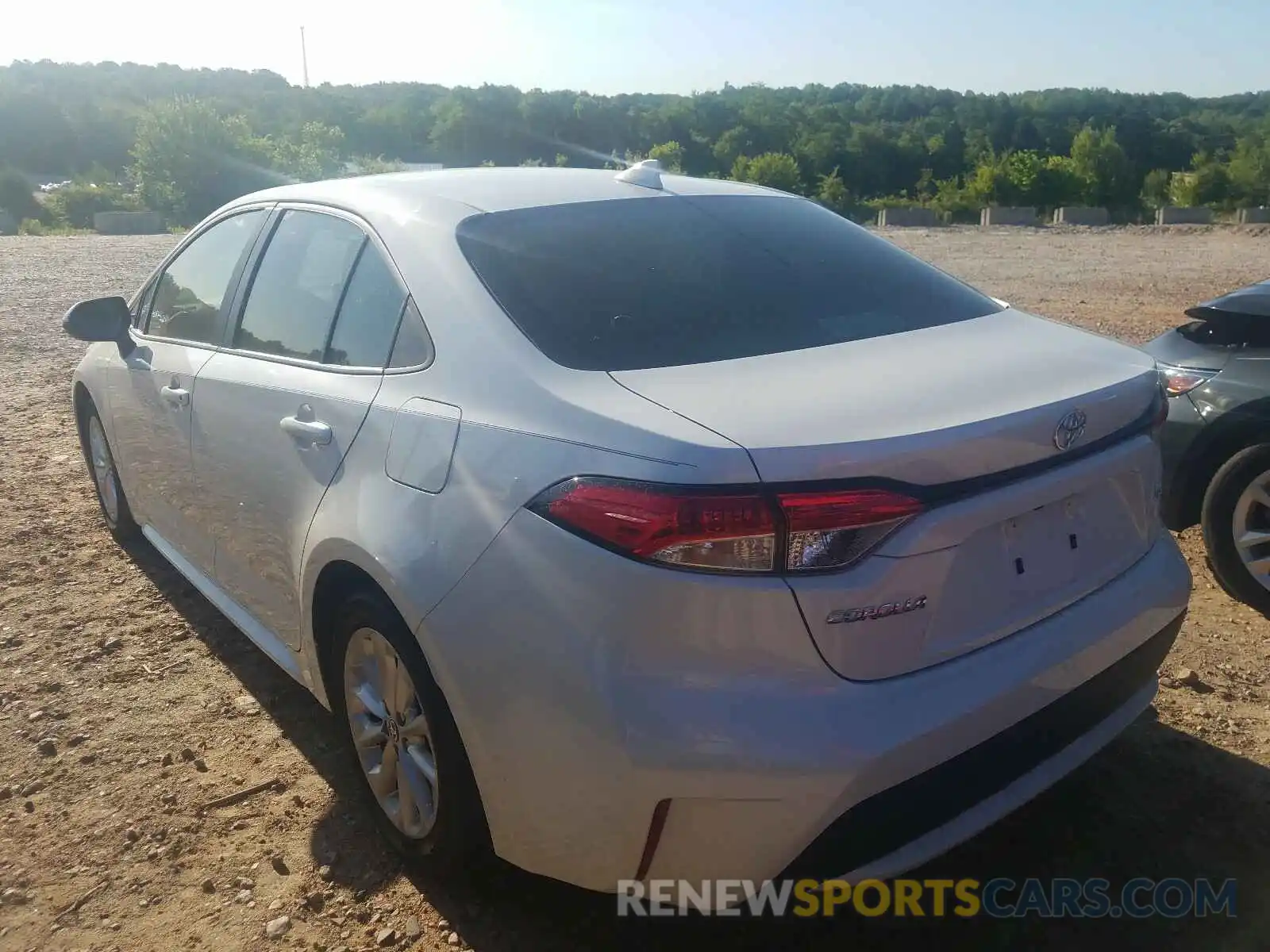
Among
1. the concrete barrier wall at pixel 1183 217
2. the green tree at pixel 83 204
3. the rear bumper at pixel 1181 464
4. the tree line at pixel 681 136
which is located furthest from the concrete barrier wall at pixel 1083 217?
the green tree at pixel 83 204

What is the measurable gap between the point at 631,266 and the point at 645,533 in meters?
0.97

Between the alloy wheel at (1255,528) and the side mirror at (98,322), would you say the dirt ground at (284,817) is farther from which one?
the side mirror at (98,322)

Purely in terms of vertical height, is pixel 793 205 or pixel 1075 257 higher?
pixel 793 205

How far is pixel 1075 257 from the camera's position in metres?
20.2

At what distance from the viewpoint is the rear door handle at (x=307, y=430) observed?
8.63ft

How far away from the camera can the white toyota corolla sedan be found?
1856 millimetres

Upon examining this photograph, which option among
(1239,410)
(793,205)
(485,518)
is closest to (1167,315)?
(1239,410)

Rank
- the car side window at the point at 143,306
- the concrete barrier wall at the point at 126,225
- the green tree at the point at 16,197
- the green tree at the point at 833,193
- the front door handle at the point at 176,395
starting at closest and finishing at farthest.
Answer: the front door handle at the point at 176,395 < the car side window at the point at 143,306 < the concrete barrier wall at the point at 126,225 < the green tree at the point at 16,197 < the green tree at the point at 833,193

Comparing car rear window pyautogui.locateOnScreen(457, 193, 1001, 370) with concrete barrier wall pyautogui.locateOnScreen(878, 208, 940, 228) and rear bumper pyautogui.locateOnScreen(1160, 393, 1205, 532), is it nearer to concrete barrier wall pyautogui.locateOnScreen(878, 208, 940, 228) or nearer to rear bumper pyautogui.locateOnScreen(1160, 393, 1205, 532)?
rear bumper pyautogui.locateOnScreen(1160, 393, 1205, 532)

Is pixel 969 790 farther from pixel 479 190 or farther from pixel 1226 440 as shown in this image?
pixel 1226 440

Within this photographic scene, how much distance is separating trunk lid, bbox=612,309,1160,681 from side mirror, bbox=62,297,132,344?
9.31 feet

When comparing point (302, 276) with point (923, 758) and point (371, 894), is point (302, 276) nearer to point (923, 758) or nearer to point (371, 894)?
point (371, 894)

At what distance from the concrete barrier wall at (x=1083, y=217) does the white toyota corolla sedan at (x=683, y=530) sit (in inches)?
1432

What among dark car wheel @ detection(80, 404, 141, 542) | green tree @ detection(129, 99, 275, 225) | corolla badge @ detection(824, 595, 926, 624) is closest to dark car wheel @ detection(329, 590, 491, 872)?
corolla badge @ detection(824, 595, 926, 624)
